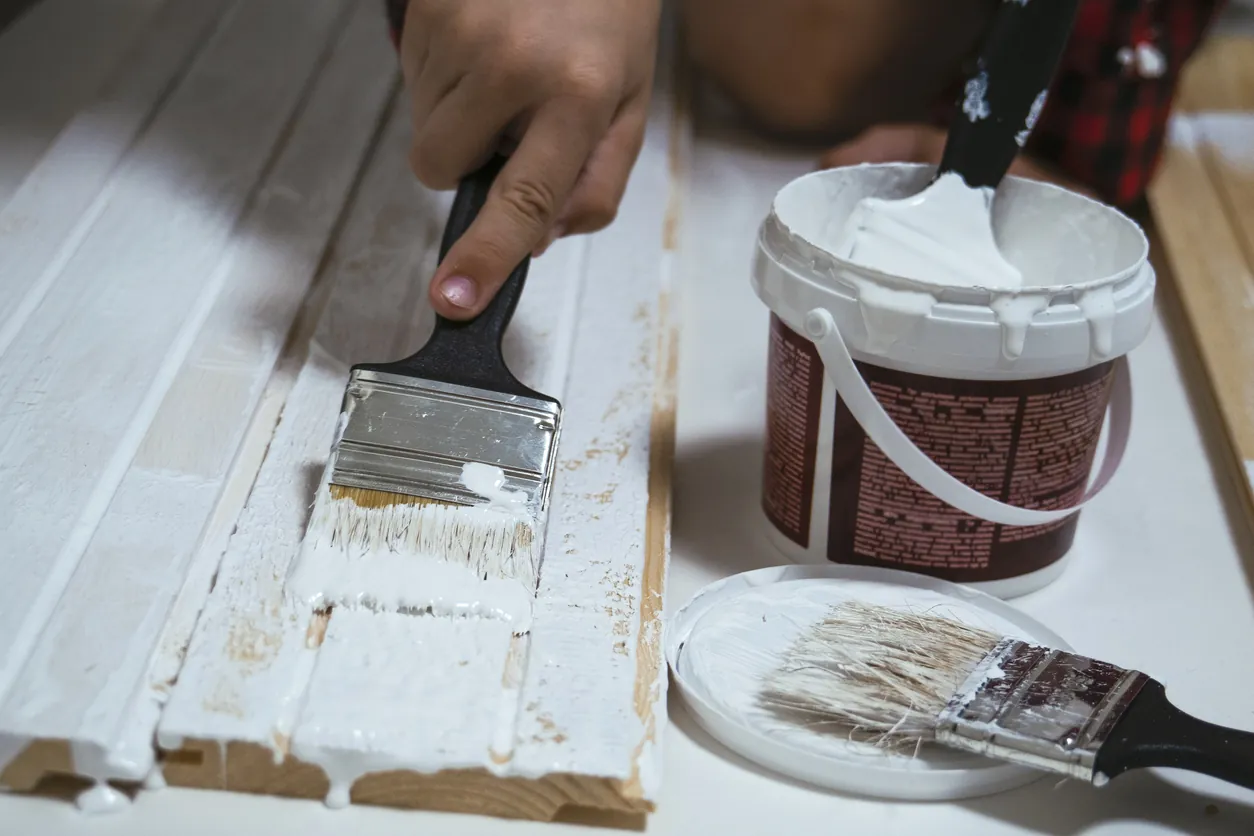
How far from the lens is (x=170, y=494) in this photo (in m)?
0.89

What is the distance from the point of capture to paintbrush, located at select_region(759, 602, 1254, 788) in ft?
2.31

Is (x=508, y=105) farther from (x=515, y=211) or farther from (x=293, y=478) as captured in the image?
(x=293, y=478)

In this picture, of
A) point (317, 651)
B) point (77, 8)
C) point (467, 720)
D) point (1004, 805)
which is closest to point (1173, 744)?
point (1004, 805)

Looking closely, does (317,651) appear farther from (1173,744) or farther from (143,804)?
(1173,744)

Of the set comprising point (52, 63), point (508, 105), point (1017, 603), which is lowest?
point (52, 63)

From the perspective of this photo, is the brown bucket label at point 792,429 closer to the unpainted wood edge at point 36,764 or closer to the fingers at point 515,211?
the fingers at point 515,211

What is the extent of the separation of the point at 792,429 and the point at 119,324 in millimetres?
580

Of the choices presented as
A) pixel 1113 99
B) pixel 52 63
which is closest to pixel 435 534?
pixel 52 63

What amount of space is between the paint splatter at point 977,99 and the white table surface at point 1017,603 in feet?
1.19

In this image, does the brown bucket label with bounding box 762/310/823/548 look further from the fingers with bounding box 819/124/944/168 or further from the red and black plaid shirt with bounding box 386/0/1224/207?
the red and black plaid shirt with bounding box 386/0/1224/207

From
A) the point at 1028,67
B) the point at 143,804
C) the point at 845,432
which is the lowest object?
the point at 143,804

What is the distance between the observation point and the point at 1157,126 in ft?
5.29

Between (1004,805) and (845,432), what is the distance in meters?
0.27

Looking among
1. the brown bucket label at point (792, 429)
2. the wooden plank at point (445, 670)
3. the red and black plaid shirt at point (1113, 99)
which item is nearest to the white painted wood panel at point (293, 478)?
the wooden plank at point (445, 670)
